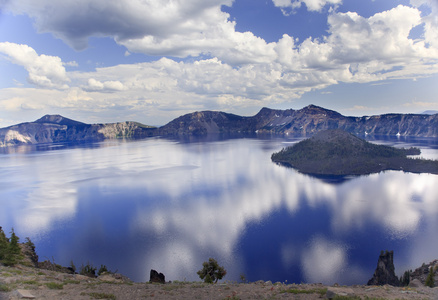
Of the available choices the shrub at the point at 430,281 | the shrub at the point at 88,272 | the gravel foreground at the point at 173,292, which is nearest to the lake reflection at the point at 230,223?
the shrub at the point at 88,272

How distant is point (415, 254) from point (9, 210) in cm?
12296

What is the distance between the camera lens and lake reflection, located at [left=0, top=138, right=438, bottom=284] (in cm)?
5641

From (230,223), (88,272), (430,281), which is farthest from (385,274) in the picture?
(88,272)

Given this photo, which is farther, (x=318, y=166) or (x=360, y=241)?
(x=318, y=166)

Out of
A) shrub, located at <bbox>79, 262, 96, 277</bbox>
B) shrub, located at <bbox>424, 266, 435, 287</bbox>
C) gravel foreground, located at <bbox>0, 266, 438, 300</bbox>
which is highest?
gravel foreground, located at <bbox>0, 266, 438, 300</bbox>

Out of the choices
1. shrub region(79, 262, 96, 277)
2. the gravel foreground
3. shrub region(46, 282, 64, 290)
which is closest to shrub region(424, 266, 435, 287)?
the gravel foreground

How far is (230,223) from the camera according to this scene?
3068 inches

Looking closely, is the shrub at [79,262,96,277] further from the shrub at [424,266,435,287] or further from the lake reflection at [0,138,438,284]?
the shrub at [424,266,435,287]

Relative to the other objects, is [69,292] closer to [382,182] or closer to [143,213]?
[143,213]

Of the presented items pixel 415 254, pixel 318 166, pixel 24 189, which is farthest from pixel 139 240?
pixel 318 166

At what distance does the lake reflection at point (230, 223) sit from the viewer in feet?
185

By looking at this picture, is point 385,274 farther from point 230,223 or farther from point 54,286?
point 54,286

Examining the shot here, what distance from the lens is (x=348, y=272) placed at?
53281 millimetres

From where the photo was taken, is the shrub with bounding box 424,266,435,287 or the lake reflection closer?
the shrub with bounding box 424,266,435,287
